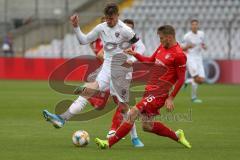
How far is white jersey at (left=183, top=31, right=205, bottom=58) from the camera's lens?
25.3 metres

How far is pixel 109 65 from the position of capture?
515 inches

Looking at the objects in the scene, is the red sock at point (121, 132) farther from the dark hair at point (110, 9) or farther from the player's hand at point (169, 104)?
the dark hair at point (110, 9)

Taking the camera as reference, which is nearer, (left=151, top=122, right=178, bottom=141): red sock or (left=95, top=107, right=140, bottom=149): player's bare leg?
(left=95, top=107, right=140, bottom=149): player's bare leg

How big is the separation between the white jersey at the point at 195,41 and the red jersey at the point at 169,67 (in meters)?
13.1

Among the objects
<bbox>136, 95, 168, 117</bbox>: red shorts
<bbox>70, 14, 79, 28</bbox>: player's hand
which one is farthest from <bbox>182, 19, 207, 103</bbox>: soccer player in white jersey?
<bbox>136, 95, 168, 117</bbox>: red shorts

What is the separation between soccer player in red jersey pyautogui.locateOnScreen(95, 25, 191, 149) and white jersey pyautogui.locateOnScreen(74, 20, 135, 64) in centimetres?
104

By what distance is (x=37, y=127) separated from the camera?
15.4 meters

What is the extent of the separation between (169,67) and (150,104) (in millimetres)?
688

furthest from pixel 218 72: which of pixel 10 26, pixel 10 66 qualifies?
pixel 10 26

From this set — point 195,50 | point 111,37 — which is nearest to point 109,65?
point 111,37

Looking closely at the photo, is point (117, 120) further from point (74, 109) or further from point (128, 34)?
point (128, 34)

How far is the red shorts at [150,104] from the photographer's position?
38.8 feet

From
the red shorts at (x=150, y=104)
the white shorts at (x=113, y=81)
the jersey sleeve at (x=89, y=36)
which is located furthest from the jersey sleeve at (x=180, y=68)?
the jersey sleeve at (x=89, y=36)

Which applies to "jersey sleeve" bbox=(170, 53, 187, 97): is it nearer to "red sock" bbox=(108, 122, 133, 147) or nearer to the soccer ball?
"red sock" bbox=(108, 122, 133, 147)
